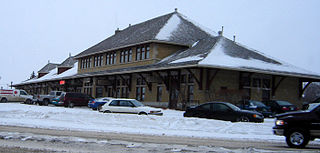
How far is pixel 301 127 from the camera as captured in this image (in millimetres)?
13484

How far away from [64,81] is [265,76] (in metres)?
29.9

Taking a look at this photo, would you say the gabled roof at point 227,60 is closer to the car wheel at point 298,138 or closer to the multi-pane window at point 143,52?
the multi-pane window at point 143,52

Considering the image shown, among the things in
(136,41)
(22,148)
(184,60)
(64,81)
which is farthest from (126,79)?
(22,148)

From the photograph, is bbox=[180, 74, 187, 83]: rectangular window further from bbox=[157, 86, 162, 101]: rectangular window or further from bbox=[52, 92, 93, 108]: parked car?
bbox=[52, 92, 93, 108]: parked car

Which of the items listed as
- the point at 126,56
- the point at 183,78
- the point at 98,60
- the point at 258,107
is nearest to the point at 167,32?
the point at 126,56

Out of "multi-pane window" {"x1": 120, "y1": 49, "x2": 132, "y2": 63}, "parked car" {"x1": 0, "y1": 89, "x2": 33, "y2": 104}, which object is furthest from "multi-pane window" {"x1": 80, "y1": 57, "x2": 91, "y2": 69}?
"parked car" {"x1": 0, "y1": 89, "x2": 33, "y2": 104}

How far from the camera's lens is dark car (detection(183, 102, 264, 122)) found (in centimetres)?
2208

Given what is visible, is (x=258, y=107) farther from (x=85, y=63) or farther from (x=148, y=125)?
(x=85, y=63)

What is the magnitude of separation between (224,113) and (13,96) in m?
31.0

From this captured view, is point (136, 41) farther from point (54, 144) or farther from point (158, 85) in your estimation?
point (54, 144)

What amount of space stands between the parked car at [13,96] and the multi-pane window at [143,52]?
1384 cm

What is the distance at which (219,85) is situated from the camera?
3316 cm

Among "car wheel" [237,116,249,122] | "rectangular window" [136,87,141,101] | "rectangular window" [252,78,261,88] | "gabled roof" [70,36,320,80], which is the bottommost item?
"car wheel" [237,116,249,122]

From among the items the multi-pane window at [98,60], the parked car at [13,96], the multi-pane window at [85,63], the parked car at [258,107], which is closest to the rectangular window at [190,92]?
the parked car at [258,107]
